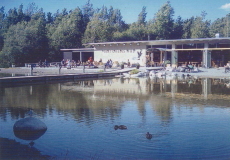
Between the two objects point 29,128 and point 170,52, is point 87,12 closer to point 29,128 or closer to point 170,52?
point 170,52

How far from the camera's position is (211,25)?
173 ft

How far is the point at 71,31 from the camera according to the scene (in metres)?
40.8

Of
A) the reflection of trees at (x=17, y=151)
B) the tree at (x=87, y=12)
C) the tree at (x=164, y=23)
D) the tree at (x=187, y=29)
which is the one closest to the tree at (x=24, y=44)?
A: the tree at (x=87, y=12)

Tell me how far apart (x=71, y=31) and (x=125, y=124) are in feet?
113

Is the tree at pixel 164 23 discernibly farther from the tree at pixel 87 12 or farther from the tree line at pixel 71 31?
the tree at pixel 87 12

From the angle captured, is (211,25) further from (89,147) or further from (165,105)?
(89,147)

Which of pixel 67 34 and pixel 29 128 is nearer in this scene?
pixel 29 128

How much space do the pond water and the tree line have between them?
25375mm

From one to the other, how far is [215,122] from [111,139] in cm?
330

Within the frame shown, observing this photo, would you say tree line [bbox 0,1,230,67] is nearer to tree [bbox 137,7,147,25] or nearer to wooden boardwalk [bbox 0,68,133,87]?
tree [bbox 137,7,147,25]

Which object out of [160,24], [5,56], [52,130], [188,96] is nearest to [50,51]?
[5,56]

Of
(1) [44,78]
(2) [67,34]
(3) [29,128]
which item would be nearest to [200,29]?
(2) [67,34]

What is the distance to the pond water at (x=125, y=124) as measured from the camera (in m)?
6.10

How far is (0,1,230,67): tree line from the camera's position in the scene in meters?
37.0
